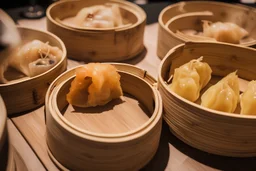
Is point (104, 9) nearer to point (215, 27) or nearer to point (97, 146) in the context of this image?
point (215, 27)

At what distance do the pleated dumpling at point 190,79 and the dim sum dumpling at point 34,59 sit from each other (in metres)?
0.70

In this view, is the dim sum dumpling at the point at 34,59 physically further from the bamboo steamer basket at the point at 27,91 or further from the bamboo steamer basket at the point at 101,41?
the bamboo steamer basket at the point at 101,41

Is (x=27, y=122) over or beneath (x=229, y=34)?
beneath

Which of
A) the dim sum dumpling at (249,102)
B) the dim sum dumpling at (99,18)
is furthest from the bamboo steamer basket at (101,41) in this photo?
the dim sum dumpling at (249,102)

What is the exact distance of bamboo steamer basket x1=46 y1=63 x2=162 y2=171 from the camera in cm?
116

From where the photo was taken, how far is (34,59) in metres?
1.75

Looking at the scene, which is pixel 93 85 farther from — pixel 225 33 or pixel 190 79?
pixel 225 33

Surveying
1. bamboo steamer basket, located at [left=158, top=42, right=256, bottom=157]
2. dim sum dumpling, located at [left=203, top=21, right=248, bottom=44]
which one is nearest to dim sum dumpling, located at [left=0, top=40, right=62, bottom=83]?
bamboo steamer basket, located at [left=158, top=42, right=256, bottom=157]

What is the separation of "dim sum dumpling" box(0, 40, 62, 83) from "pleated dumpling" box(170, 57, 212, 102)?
704mm

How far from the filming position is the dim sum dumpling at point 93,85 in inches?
58.4

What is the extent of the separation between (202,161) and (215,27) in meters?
1.12

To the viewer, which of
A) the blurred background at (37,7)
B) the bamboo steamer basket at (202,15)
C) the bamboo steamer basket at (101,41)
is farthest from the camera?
the blurred background at (37,7)

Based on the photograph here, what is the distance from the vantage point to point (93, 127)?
1429mm

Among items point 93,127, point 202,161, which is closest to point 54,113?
point 93,127
